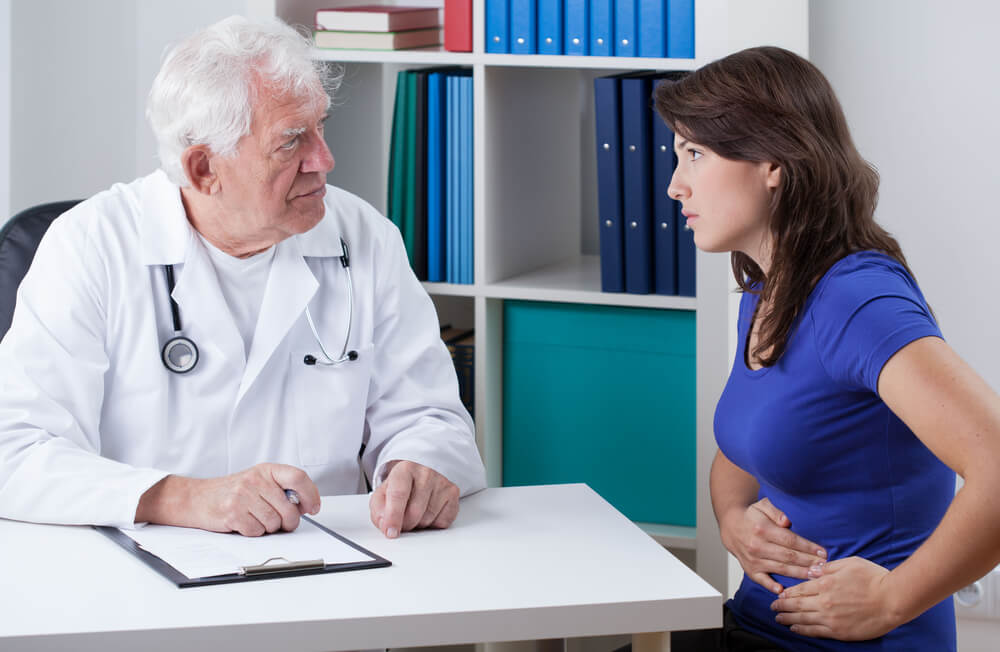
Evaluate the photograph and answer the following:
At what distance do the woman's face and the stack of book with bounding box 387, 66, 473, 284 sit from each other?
0.70 metres

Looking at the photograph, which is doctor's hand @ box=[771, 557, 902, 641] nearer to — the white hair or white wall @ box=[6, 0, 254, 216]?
the white hair

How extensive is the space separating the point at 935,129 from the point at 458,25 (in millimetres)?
904

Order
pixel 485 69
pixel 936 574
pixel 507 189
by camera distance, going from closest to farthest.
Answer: pixel 936 574 → pixel 485 69 → pixel 507 189

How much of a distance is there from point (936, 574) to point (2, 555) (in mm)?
1032

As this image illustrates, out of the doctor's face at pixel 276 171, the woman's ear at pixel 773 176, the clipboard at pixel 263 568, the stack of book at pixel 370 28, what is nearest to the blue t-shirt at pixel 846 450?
the woman's ear at pixel 773 176

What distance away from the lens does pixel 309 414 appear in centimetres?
169

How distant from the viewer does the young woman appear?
1.20m

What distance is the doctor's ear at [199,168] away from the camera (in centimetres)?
164

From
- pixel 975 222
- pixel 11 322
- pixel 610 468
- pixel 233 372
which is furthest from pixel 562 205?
pixel 11 322

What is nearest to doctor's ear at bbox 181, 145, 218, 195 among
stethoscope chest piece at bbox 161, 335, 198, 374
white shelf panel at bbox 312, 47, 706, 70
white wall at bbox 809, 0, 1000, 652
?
stethoscope chest piece at bbox 161, 335, 198, 374

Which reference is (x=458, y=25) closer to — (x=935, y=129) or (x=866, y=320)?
(x=935, y=129)

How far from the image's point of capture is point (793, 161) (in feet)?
4.55

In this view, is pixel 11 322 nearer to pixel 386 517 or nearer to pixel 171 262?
pixel 171 262

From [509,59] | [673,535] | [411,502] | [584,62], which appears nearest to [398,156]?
[509,59]
